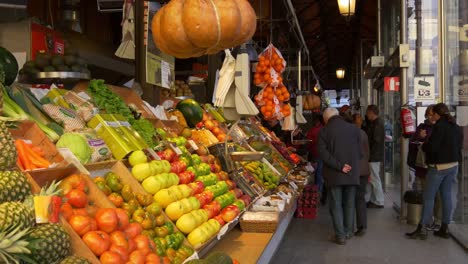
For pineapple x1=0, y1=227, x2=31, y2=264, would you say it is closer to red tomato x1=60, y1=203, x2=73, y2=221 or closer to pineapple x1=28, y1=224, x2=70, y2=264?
pineapple x1=28, y1=224, x2=70, y2=264

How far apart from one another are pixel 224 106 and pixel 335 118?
98.1 inches

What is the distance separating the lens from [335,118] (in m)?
7.16

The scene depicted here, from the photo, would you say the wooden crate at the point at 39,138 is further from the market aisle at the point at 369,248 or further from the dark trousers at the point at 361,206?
the dark trousers at the point at 361,206

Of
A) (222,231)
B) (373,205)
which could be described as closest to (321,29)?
(373,205)

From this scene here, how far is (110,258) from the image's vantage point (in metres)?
2.57

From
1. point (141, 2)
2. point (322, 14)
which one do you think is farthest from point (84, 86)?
point (322, 14)

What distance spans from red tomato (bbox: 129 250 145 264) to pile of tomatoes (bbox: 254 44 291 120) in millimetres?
5124

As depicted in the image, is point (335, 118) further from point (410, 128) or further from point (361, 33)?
point (361, 33)

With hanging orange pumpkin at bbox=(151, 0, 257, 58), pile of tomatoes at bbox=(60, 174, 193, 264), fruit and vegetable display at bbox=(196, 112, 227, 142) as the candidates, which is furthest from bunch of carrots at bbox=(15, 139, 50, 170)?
fruit and vegetable display at bbox=(196, 112, 227, 142)

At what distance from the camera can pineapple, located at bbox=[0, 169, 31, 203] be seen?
2154 mm

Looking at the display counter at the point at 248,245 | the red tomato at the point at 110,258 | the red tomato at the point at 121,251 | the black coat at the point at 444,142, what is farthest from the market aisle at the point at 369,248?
the red tomato at the point at 110,258

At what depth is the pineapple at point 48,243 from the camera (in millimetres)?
2023

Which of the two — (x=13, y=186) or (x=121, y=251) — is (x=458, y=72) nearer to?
(x=121, y=251)

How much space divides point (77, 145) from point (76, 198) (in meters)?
0.62
